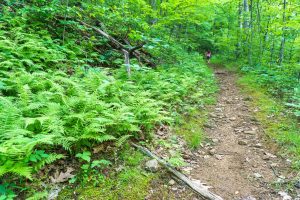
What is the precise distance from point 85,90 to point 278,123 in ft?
18.0

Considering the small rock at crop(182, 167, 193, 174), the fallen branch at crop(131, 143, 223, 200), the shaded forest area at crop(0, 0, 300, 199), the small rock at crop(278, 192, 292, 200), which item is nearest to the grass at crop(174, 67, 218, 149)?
the shaded forest area at crop(0, 0, 300, 199)

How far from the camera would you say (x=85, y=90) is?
Answer: 5.66 meters

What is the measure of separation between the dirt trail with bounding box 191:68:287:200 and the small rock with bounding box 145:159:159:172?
791 millimetres

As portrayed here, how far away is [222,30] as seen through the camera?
82.5 feet

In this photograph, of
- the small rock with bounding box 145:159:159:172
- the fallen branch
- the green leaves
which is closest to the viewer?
the green leaves

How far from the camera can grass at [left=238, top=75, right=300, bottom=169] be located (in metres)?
5.28

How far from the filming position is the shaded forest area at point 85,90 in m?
3.44

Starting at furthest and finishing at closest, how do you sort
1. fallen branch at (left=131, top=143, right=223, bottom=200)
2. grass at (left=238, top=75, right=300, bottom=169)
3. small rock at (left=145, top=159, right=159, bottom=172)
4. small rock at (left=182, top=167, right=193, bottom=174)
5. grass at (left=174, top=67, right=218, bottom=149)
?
grass at (left=174, top=67, right=218, bottom=149) → grass at (left=238, top=75, right=300, bottom=169) → small rock at (left=182, top=167, right=193, bottom=174) → small rock at (left=145, top=159, right=159, bottom=172) → fallen branch at (left=131, top=143, right=223, bottom=200)

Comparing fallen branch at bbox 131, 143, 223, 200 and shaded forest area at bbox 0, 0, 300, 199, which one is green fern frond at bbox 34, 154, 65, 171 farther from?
A: fallen branch at bbox 131, 143, 223, 200

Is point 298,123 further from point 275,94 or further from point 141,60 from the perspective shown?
point 141,60

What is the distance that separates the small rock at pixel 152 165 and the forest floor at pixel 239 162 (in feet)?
1.67

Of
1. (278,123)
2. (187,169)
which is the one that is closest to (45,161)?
(187,169)

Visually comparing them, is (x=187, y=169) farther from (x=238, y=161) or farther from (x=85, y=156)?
(x=85, y=156)

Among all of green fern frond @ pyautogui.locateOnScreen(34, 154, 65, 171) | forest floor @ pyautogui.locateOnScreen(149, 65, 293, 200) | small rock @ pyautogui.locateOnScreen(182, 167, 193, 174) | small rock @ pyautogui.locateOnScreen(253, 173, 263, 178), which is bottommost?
small rock @ pyautogui.locateOnScreen(253, 173, 263, 178)
